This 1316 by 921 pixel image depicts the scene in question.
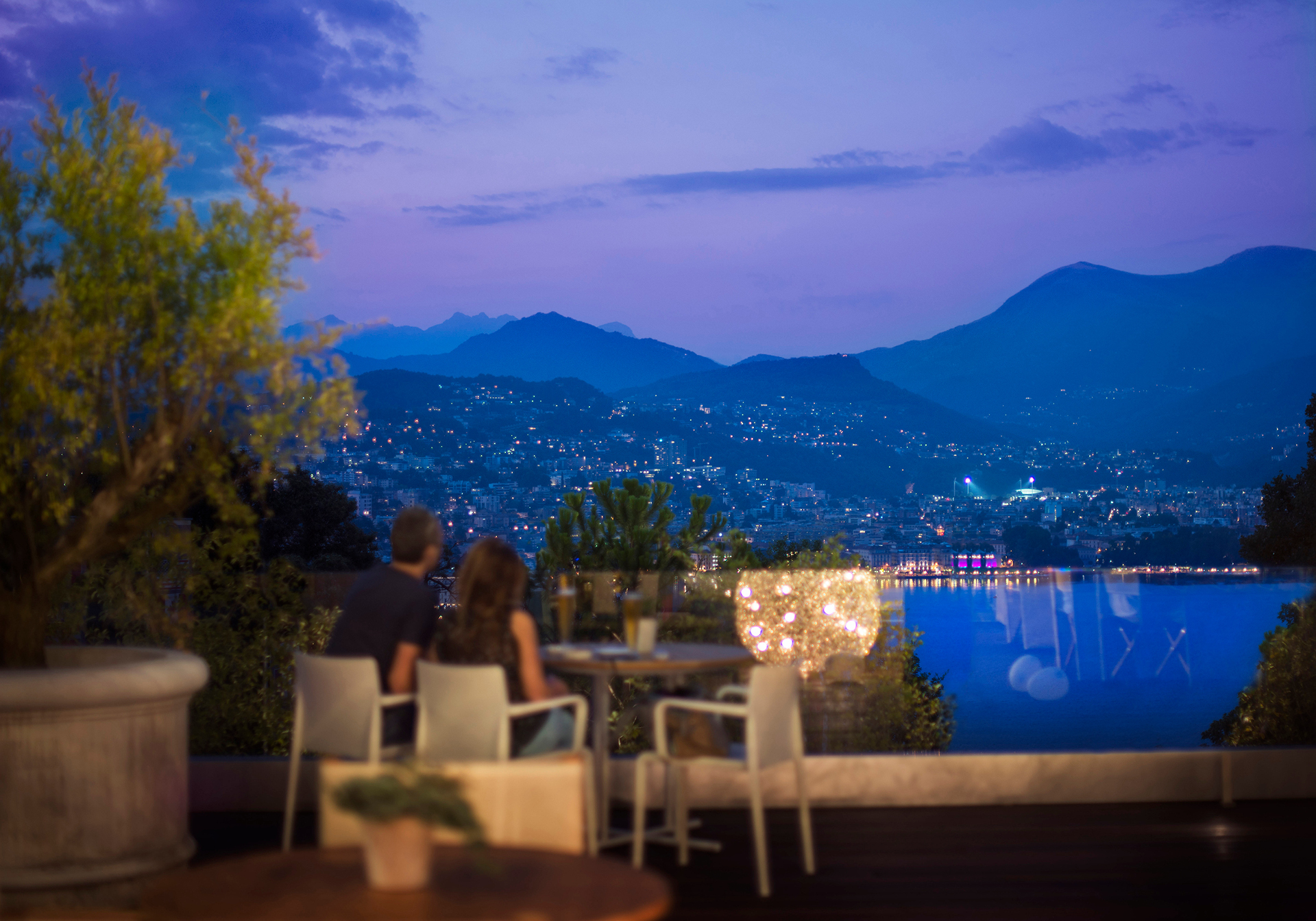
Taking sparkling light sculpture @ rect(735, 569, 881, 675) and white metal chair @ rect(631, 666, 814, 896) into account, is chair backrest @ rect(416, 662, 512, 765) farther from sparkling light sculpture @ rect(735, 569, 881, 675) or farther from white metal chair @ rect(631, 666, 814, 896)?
sparkling light sculpture @ rect(735, 569, 881, 675)

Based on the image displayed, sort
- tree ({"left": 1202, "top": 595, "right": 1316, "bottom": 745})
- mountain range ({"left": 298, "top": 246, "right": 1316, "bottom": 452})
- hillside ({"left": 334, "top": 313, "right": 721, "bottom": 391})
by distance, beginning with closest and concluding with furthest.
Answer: tree ({"left": 1202, "top": 595, "right": 1316, "bottom": 745}) → mountain range ({"left": 298, "top": 246, "right": 1316, "bottom": 452}) → hillside ({"left": 334, "top": 313, "right": 721, "bottom": 391})

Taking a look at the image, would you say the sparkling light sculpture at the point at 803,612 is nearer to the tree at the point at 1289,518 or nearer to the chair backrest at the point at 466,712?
the chair backrest at the point at 466,712

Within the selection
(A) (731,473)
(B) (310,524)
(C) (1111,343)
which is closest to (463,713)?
(A) (731,473)

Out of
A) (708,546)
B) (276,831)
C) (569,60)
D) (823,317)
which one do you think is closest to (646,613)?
(708,546)

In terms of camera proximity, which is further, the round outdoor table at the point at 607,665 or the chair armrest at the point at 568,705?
the round outdoor table at the point at 607,665

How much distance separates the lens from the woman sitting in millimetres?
3840

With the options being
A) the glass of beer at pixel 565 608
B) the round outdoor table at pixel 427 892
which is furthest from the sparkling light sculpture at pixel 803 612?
the round outdoor table at pixel 427 892

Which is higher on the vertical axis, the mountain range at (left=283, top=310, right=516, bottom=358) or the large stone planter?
the mountain range at (left=283, top=310, right=516, bottom=358)

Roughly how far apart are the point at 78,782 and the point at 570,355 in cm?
4687

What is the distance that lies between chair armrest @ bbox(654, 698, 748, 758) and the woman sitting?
28 centimetres

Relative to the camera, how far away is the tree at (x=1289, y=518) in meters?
20.7

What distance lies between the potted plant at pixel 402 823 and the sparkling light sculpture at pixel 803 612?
11.0 ft

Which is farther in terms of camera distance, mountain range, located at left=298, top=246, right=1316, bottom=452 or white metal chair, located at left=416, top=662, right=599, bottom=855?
mountain range, located at left=298, top=246, right=1316, bottom=452

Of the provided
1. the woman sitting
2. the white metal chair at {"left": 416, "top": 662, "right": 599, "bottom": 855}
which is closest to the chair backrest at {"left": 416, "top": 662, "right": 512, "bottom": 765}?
the white metal chair at {"left": 416, "top": 662, "right": 599, "bottom": 855}
